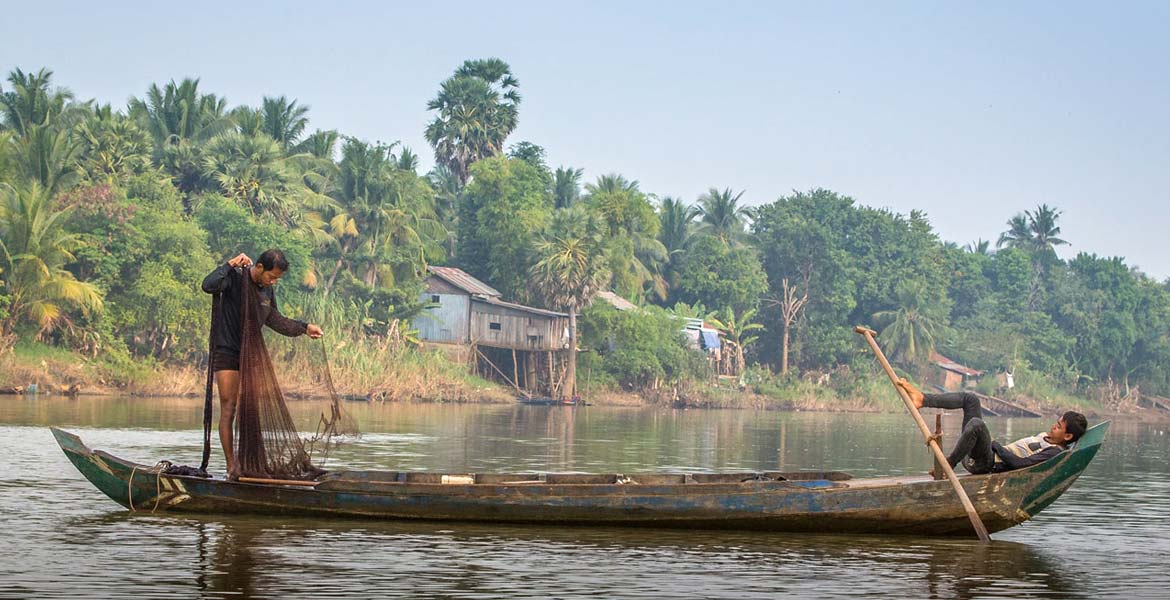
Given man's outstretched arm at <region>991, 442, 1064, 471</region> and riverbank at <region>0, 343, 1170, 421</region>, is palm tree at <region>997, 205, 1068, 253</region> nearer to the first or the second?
riverbank at <region>0, 343, 1170, 421</region>

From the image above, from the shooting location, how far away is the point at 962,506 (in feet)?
Result: 36.7

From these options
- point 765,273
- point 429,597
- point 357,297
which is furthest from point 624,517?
point 765,273

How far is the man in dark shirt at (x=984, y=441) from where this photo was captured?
1130 centimetres

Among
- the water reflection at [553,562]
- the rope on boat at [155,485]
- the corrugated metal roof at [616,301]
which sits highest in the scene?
the corrugated metal roof at [616,301]

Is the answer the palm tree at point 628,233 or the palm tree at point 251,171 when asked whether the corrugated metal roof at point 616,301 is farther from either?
the palm tree at point 251,171

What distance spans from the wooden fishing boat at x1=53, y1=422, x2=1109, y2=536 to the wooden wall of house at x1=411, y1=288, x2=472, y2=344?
34.1m

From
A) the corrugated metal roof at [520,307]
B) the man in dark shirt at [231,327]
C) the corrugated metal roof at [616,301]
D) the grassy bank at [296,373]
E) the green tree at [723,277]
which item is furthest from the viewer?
the green tree at [723,277]

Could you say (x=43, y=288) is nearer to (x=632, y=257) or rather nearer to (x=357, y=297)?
(x=357, y=297)

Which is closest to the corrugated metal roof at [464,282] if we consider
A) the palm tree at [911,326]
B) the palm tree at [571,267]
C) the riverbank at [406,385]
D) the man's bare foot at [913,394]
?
the palm tree at [571,267]

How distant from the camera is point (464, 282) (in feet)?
155

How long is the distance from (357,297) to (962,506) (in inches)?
1362

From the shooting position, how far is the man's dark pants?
11.3 m

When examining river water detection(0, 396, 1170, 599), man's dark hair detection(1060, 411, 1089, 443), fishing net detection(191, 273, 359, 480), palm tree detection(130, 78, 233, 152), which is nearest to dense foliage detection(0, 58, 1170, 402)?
palm tree detection(130, 78, 233, 152)

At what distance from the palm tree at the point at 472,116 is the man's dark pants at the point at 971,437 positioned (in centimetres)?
4975
